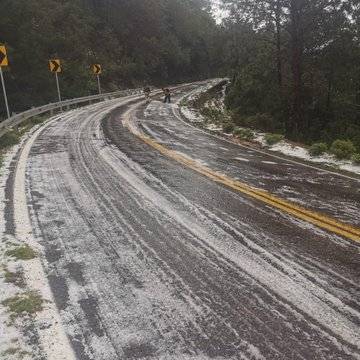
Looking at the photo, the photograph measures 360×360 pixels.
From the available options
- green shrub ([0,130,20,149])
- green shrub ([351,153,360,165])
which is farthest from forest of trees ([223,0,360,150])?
green shrub ([0,130,20,149])

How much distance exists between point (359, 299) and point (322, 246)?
1.10 meters

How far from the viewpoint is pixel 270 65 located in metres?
28.6

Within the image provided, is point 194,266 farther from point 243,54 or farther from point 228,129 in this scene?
point 243,54

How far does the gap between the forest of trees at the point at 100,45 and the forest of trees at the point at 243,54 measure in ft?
0.31

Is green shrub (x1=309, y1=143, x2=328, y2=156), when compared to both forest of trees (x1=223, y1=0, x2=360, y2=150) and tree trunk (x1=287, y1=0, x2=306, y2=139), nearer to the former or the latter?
forest of trees (x1=223, y1=0, x2=360, y2=150)

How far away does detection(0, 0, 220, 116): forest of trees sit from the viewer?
26.5 metres

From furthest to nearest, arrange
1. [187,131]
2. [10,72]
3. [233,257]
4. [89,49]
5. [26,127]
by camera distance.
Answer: [89,49], [10,72], [26,127], [187,131], [233,257]

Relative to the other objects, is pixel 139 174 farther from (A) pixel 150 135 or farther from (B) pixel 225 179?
(A) pixel 150 135

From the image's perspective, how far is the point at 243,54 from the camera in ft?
108

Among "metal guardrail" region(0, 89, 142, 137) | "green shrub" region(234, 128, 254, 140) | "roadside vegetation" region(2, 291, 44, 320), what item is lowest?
"green shrub" region(234, 128, 254, 140)

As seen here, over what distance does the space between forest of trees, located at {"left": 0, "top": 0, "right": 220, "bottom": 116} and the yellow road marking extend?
1981 centimetres

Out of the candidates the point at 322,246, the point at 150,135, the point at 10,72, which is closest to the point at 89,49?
the point at 10,72

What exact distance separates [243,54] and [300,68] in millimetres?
15087

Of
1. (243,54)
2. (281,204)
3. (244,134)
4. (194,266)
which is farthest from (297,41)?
(194,266)
